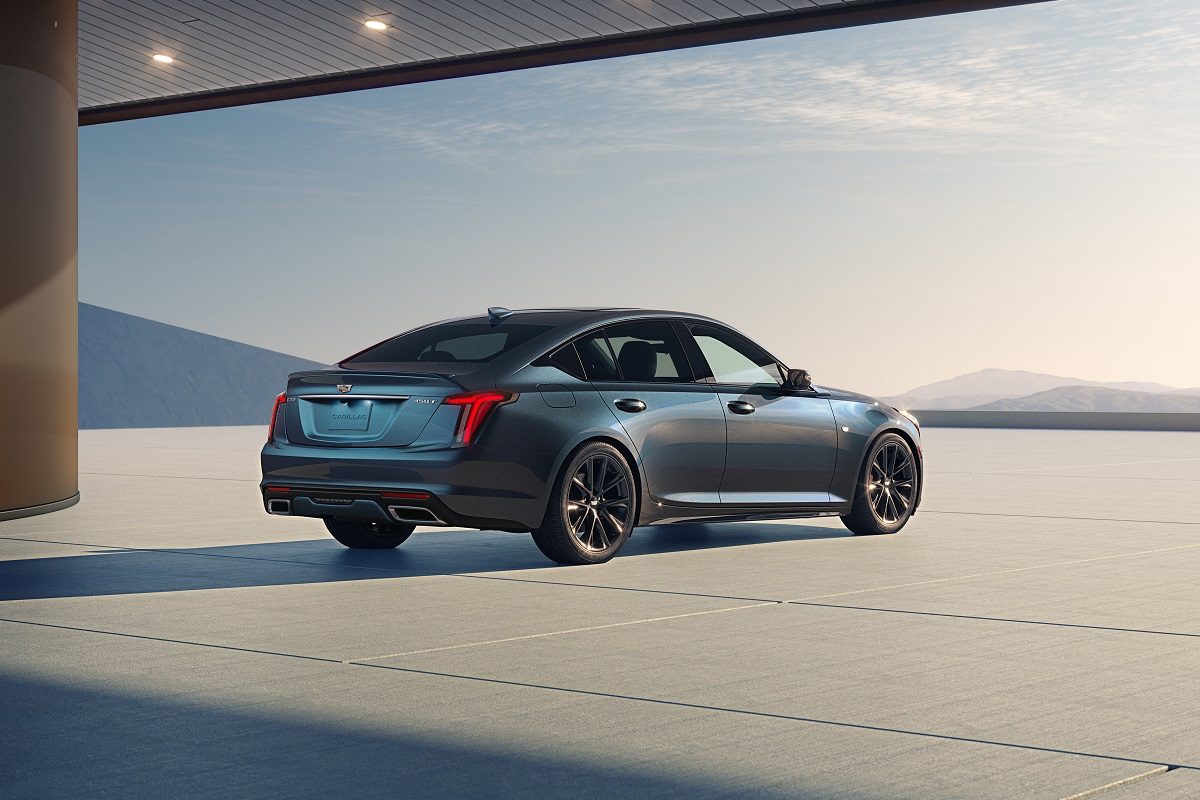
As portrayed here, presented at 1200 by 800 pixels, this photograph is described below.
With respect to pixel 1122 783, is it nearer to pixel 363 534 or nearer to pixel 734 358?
pixel 734 358

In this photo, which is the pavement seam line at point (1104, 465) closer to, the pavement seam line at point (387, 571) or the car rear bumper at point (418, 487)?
the pavement seam line at point (387, 571)

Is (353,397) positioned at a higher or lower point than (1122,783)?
higher

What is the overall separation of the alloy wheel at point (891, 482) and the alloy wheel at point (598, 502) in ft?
7.96

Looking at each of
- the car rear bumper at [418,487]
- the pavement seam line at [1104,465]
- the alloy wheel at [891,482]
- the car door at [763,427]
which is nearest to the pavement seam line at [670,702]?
the car rear bumper at [418,487]

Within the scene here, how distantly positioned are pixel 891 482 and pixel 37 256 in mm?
6712

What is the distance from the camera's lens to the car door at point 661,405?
393 inches

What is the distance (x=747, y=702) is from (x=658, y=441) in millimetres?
4560

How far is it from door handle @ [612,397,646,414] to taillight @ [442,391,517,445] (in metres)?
0.95

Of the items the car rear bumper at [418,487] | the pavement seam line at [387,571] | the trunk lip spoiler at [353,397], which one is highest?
the trunk lip spoiler at [353,397]

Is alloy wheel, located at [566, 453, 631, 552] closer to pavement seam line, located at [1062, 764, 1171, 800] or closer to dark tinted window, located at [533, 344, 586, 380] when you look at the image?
dark tinted window, located at [533, 344, 586, 380]

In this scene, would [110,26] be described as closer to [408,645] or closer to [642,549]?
[642,549]

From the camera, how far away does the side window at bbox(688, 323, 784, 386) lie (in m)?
10.8

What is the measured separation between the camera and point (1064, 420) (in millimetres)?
44031

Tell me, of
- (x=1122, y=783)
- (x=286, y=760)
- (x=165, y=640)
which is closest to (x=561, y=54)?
(x=165, y=640)
